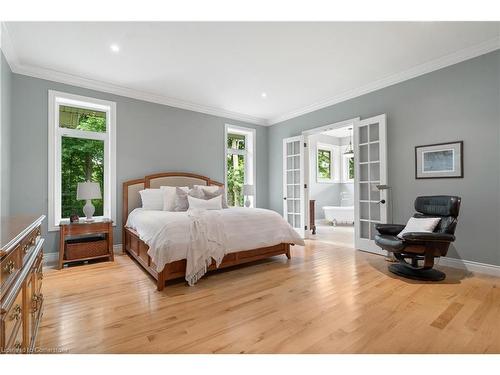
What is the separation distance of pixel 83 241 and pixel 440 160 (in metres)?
5.24

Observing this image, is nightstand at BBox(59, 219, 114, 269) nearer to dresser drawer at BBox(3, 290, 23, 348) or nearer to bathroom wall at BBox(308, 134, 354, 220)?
dresser drawer at BBox(3, 290, 23, 348)

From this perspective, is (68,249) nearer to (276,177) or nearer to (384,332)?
(384,332)

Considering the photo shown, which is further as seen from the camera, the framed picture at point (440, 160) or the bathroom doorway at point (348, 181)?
the bathroom doorway at point (348, 181)

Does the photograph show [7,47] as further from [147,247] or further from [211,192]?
[211,192]

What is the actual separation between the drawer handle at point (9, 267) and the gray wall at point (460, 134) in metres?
4.35

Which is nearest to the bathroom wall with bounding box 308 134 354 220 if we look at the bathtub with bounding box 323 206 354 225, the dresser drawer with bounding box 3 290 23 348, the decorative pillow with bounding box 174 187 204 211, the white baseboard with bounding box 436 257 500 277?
the bathtub with bounding box 323 206 354 225

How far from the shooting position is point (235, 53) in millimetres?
3137

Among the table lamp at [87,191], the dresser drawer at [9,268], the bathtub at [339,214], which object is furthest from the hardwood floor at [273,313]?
the bathtub at [339,214]

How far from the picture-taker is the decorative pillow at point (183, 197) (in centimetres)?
391

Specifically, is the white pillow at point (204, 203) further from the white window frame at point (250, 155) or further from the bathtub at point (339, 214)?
the bathtub at point (339, 214)

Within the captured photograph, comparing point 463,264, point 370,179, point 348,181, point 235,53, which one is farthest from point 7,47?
point 348,181

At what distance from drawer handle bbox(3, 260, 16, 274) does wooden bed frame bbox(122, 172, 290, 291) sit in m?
1.50

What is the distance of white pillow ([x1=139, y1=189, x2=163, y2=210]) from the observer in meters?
4.10
